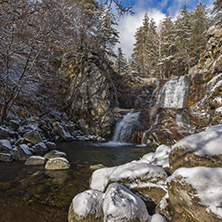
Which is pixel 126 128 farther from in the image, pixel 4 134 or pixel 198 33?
pixel 198 33

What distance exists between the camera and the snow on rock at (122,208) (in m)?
2.04

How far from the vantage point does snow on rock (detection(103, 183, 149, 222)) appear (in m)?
2.04

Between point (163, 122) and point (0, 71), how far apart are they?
448 inches

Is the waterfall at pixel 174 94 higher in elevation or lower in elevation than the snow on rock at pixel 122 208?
higher

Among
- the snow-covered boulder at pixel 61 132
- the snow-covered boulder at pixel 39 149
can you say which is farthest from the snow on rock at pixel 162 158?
the snow-covered boulder at pixel 61 132

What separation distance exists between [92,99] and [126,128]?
187 inches

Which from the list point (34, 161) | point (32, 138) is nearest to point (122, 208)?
point (34, 161)

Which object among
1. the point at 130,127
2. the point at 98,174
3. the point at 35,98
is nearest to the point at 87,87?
the point at 35,98

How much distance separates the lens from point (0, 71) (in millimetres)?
7742

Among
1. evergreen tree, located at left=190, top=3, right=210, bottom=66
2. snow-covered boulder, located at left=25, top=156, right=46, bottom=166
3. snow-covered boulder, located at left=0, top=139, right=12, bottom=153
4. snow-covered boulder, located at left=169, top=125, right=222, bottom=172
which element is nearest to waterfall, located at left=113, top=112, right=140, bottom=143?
snow-covered boulder, located at left=25, top=156, right=46, bottom=166

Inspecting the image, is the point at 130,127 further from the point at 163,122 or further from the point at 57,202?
the point at 57,202

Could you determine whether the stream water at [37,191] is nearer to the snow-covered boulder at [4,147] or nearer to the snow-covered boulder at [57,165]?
the snow-covered boulder at [57,165]

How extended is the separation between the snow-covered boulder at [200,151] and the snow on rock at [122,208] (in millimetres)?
1126

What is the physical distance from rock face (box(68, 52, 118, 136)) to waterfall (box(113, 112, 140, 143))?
0.85 m
